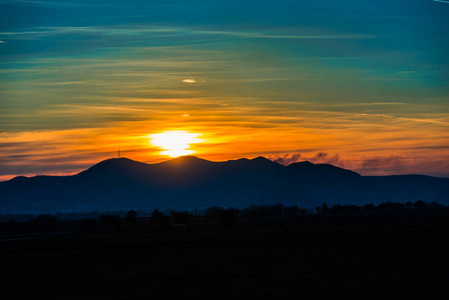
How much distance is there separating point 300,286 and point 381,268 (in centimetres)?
625

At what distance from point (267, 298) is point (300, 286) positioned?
2775 millimetres

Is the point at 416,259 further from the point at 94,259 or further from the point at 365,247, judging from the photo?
the point at 94,259

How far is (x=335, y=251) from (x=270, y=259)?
234 inches

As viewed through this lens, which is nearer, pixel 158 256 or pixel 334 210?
pixel 158 256

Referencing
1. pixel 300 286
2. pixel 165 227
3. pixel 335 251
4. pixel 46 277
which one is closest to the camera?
pixel 300 286

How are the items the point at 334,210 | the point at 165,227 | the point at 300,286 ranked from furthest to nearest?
the point at 334,210 < the point at 165,227 < the point at 300,286

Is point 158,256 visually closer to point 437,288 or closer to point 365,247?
point 365,247

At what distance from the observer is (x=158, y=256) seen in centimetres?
3878

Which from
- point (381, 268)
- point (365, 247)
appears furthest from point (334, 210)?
point (381, 268)

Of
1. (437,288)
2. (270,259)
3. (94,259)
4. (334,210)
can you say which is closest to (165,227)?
(94,259)

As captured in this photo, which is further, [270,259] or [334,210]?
[334,210]

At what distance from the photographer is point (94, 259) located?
128ft

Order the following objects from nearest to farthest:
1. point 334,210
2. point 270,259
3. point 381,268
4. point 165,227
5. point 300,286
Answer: point 300,286
point 381,268
point 270,259
point 165,227
point 334,210

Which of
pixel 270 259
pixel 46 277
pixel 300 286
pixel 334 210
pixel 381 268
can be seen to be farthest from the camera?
pixel 334 210
